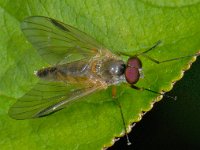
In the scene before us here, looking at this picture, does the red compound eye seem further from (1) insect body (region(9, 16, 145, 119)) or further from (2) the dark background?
(2) the dark background

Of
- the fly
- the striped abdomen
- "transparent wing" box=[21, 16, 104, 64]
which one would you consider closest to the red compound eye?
the fly

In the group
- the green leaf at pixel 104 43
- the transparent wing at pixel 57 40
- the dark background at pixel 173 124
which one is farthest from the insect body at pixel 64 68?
the dark background at pixel 173 124

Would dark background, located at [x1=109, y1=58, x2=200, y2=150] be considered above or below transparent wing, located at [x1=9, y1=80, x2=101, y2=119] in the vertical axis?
below

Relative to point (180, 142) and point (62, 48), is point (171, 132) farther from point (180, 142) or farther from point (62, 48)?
point (62, 48)

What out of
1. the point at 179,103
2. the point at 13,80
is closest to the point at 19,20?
the point at 13,80

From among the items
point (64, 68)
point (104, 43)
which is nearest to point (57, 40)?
point (64, 68)

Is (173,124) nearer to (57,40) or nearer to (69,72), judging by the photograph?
(69,72)
